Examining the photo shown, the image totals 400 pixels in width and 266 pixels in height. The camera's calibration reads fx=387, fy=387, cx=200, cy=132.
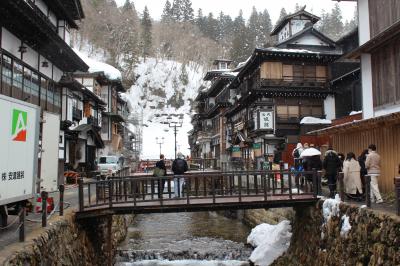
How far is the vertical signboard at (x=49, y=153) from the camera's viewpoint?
38.9 feet

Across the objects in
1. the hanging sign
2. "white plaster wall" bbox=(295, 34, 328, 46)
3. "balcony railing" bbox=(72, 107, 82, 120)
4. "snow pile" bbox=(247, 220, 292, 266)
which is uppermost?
"white plaster wall" bbox=(295, 34, 328, 46)

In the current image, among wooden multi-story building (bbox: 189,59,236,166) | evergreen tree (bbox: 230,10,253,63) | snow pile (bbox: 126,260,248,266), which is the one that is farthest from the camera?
evergreen tree (bbox: 230,10,253,63)

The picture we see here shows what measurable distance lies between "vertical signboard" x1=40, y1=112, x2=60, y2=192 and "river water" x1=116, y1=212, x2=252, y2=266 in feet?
24.4

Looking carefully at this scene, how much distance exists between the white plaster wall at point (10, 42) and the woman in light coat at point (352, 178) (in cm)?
1474

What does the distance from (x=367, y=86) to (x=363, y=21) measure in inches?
132

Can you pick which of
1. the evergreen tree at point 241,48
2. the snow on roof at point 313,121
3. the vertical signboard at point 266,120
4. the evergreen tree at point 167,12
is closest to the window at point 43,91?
the vertical signboard at point 266,120

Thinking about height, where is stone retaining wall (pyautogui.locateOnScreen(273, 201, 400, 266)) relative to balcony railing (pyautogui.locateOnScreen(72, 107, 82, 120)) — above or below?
below

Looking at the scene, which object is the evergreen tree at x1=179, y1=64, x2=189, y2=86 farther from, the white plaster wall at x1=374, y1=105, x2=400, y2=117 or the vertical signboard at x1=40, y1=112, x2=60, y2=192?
the vertical signboard at x1=40, y1=112, x2=60, y2=192

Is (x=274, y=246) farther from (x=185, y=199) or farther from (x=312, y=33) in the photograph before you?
(x=312, y=33)

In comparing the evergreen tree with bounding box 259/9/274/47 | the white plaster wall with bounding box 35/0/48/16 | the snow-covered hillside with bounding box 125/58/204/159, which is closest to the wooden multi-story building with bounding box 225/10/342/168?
the white plaster wall with bounding box 35/0/48/16

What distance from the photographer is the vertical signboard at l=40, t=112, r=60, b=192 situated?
38.9ft

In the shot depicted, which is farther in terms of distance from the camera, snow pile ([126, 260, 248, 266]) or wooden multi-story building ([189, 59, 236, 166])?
wooden multi-story building ([189, 59, 236, 166])

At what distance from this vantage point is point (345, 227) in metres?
11.5

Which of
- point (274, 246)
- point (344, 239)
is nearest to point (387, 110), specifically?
point (274, 246)
